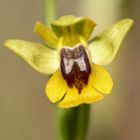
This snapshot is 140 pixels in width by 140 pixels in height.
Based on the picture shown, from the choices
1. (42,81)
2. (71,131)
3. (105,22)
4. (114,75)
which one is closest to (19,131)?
(42,81)

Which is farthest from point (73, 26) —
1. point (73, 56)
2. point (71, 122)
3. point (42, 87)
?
point (42, 87)

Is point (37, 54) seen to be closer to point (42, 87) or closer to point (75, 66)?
point (75, 66)

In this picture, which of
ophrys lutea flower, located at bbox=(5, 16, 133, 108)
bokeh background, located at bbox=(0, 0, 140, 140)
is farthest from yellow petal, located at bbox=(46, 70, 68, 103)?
bokeh background, located at bbox=(0, 0, 140, 140)

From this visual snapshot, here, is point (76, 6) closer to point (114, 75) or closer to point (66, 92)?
point (114, 75)

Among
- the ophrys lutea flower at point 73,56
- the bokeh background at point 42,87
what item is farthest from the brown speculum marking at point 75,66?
the bokeh background at point 42,87

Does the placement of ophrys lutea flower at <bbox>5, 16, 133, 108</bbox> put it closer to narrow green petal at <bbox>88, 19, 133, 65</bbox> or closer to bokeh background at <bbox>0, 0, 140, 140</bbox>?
narrow green petal at <bbox>88, 19, 133, 65</bbox>

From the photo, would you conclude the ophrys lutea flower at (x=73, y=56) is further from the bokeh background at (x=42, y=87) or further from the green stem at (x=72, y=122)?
the bokeh background at (x=42, y=87)
